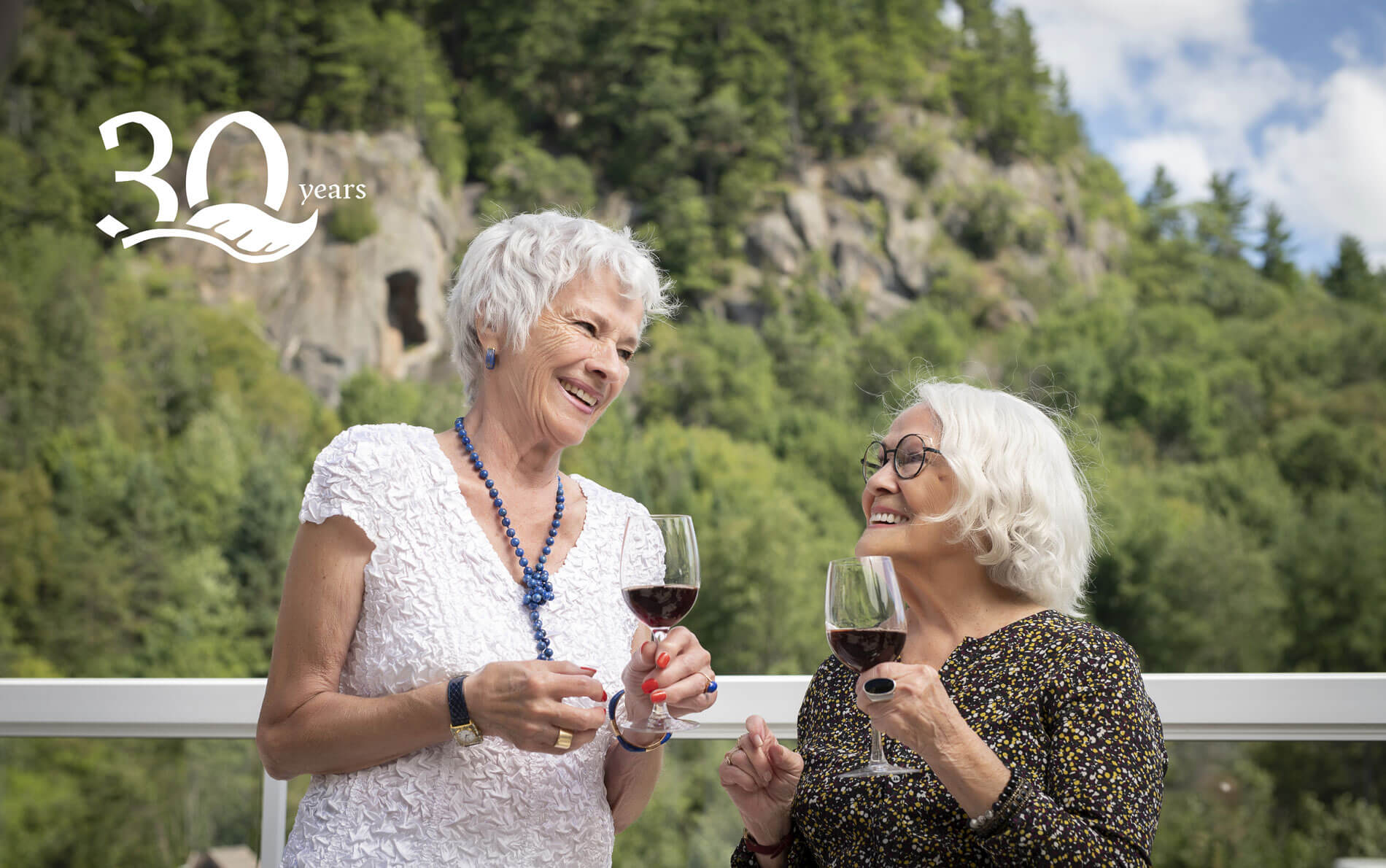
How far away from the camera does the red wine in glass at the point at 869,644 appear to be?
152 centimetres

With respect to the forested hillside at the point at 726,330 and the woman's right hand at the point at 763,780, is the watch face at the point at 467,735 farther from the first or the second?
the forested hillside at the point at 726,330

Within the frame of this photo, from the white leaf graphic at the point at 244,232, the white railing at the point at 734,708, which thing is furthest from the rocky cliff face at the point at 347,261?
the white railing at the point at 734,708

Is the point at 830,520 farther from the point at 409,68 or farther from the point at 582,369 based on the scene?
the point at 582,369

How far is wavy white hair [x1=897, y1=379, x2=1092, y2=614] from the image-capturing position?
70.7 inches

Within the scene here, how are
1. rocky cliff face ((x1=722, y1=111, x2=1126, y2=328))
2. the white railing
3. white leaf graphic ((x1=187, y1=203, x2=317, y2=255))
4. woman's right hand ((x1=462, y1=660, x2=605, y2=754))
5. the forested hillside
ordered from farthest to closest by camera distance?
1. rocky cliff face ((x1=722, y1=111, x2=1126, y2=328))
2. white leaf graphic ((x1=187, y1=203, x2=317, y2=255))
3. the forested hillside
4. the white railing
5. woman's right hand ((x1=462, y1=660, x2=605, y2=754))

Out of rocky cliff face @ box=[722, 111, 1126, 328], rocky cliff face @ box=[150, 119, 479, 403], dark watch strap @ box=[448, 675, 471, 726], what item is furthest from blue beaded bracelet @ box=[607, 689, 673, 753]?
rocky cliff face @ box=[722, 111, 1126, 328]

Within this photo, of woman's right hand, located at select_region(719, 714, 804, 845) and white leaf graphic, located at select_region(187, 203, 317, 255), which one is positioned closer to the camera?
woman's right hand, located at select_region(719, 714, 804, 845)

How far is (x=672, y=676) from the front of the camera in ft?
4.95

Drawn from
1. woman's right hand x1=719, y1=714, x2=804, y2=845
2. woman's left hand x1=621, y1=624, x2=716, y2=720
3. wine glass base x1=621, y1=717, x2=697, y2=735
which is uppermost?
woman's left hand x1=621, y1=624, x2=716, y2=720

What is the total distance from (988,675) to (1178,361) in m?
43.0

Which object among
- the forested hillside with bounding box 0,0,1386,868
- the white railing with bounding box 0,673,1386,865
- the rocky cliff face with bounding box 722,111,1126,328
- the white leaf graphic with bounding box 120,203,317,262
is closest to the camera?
the white railing with bounding box 0,673,1386,865

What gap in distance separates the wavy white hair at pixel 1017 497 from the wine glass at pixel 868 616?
32 centimetres

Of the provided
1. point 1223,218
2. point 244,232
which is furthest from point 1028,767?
point 1223,218

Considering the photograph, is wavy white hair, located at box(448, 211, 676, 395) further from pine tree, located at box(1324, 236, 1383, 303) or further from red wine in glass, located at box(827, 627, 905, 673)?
pine tree, located at box(1324, 236, 1383, 303)
